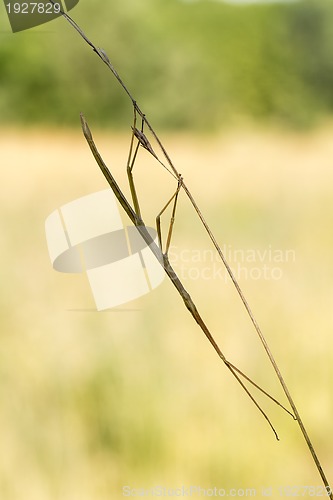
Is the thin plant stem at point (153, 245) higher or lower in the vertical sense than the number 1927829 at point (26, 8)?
lower

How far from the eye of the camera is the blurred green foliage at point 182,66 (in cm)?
700

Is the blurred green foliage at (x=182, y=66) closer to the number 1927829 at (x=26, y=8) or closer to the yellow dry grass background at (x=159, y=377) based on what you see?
the yellow dry grass background at (x=159, y=377)

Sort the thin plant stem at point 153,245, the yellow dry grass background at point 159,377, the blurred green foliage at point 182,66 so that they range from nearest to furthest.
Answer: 1. the thin plant stem at point 153,245
2. the yellow dry grass background at point 159,377
3. the blurred green foliage at point 182,66

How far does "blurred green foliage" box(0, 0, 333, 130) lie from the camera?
7.00 meters

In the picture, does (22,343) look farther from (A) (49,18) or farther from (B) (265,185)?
(B) (265,185)

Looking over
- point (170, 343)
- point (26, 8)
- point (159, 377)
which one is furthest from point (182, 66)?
point (26, 8)

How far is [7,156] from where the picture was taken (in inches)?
126

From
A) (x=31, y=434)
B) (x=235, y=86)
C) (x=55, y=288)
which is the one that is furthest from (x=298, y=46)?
(x=31, y=434)

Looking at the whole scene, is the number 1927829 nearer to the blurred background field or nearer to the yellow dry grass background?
the blurred background field

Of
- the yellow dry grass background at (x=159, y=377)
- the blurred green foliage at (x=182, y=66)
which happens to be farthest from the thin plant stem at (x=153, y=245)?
the blurred green foliage at (x=182, y=66)

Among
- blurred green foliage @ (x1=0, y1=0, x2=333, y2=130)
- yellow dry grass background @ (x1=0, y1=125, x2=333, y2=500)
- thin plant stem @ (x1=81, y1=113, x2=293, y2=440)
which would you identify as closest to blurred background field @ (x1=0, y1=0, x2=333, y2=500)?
yellow dry grass background @ (x1=0, y1=125, x2=333, y2=500)

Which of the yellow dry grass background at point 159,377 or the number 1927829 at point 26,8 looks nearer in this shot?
the number 1927829 at point 26,8

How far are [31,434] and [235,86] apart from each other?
8.63 m

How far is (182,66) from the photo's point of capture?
7621 millimetres
